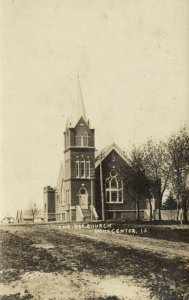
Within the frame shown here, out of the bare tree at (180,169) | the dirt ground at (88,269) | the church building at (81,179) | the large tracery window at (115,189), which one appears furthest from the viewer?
the large tracery window at (115,189)

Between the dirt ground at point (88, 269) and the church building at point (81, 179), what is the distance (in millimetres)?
966

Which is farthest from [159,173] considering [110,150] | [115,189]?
[110,150]

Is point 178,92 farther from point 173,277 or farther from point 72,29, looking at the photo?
point 173,277

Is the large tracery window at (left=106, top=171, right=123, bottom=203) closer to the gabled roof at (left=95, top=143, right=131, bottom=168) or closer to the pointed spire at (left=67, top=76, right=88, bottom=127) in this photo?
the gabled roof at (left=95, top=143, right=131, bottom=168)

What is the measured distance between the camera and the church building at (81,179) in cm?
704

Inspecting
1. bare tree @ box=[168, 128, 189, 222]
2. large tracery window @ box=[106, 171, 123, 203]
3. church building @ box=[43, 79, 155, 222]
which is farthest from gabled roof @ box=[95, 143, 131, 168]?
bare tree @ box=[168, 128, 189, 222]

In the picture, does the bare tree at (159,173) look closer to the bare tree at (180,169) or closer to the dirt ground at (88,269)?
the bare tree at (180,169)

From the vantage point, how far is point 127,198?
11398 mm

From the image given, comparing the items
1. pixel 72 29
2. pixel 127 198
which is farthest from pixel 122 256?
pixel 127 198

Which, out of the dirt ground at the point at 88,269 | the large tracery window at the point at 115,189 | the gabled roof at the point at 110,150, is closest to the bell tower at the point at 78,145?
the gabled roof at the point at 110,150

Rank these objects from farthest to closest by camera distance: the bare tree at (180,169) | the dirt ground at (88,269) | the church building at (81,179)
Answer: the bare tree at (180,169), the church building at (81,179), the dirt ground at (88,269)

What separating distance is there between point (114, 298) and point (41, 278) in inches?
36.8

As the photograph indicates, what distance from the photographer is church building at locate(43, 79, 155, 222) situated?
7.04 m

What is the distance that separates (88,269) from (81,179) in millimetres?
5514
